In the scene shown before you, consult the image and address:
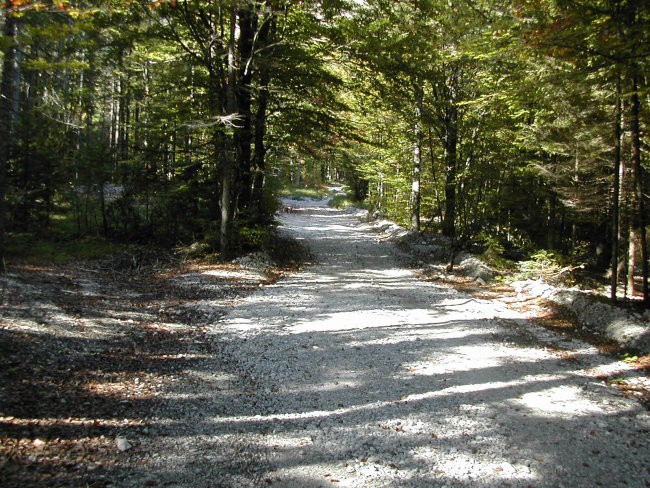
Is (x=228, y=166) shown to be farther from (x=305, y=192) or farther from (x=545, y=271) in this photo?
(x=305, y=192)

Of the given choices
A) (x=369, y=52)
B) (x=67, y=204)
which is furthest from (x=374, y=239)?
(x=67, y=204)

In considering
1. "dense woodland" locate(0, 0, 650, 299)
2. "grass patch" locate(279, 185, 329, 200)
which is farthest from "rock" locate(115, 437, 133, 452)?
"grass patch" locate(279, 185, 329, 200)

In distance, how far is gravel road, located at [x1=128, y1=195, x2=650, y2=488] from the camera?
3627 millimetres

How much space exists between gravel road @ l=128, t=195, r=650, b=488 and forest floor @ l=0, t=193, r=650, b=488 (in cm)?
2

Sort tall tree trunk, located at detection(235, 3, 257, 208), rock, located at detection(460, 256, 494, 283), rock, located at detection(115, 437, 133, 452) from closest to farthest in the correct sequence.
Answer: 1. rock, located at detection(115, 437, 133, 452)
2. rock, located at detection(460, 256, 494, 283)
3. tall tree trunk, located at detection(235, 3, 257, 208)

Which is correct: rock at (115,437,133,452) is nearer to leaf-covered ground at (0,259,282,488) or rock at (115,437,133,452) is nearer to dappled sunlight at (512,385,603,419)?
leaf-covered ground at (0,259,282,488)

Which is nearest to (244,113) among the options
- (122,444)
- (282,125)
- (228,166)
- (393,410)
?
(282,125)

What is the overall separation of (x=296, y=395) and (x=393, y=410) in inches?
44.5

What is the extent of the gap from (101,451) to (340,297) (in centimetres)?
630

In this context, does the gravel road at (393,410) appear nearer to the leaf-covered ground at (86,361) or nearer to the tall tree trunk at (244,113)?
the leaf-covered ground at (86,361)

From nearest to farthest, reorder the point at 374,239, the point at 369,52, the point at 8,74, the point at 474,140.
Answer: the point at 8,74 < the point at 369,52 < the point at 474,140 < the point at 374,239

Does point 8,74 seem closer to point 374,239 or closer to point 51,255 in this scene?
point 51,255

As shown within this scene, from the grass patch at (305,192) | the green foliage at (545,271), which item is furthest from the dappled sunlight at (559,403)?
the grass patch at (305,192)

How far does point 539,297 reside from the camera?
381 inches
